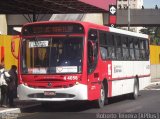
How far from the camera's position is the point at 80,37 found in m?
18.5

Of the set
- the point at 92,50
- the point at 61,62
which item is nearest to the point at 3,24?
the point at 92,50

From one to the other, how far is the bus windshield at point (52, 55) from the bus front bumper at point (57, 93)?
56cm

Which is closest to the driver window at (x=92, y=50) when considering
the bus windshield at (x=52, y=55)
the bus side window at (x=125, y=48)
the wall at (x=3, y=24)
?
the bus windshield at (x=52, y=55)

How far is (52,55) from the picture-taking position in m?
18.4

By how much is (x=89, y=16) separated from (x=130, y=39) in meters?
32.5

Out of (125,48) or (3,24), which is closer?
(125,48)

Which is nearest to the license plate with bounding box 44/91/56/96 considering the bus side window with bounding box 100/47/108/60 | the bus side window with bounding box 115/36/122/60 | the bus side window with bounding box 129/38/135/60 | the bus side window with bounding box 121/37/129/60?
the bus side window with bounding box 100/47/108/60

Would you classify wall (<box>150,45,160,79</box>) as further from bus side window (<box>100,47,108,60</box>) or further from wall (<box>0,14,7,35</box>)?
bus side window (<box>100,47,108,60</box>)

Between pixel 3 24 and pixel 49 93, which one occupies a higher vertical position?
pixel 3 24

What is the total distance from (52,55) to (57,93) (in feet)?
4.07

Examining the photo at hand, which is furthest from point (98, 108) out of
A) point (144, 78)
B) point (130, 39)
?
point (144, 78)

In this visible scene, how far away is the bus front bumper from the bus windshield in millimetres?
558

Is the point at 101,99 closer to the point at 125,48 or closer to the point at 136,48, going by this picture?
the point at 125,48

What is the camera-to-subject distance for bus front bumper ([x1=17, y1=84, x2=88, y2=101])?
18109mm
